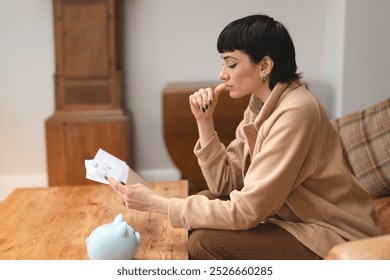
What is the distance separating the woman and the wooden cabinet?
1665 mm

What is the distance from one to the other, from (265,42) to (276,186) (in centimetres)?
35

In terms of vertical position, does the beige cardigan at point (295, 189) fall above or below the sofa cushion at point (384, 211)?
above

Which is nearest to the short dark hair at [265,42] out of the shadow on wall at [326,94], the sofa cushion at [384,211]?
the sofa cushion at [384,211]

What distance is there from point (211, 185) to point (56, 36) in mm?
1675

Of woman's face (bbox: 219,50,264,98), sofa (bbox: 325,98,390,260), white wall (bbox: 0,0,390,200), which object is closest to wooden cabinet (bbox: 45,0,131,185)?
white wall (bbox: 0,0,390,200)

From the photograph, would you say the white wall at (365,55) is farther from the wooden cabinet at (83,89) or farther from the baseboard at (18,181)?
the baseboard at (18,181)

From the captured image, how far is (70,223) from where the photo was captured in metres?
1.76

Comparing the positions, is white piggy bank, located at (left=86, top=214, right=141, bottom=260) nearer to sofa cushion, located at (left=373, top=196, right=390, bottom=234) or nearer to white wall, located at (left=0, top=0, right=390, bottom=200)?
sofa cushion, located at (left=373, top=196, right=390, bottom=234)

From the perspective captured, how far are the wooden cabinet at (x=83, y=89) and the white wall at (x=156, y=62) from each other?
17cm

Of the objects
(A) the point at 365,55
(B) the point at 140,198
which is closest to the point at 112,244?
(B) the point at 140,198

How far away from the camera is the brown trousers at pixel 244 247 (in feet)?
4.77

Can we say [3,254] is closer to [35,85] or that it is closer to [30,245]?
[30,245]

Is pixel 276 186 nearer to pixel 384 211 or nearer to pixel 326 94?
pixel 384 211

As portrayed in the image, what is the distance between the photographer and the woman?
141 cm
